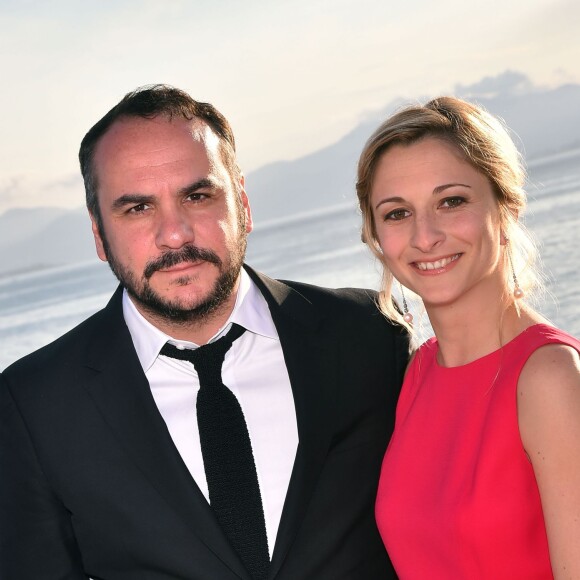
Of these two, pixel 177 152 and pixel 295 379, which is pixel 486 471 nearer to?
pixel 295 379

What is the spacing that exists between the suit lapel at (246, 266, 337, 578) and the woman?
0.26 m

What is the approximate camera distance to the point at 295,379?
8.88 feet

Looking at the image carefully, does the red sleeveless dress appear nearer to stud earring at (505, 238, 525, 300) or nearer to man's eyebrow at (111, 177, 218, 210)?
stud earring at (505, 238, 525, 300)

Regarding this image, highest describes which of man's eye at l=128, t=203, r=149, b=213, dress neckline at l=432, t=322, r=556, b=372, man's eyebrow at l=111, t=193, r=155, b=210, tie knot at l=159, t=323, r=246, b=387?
man's eyebrow at l=111, t=193, r=155, b=210

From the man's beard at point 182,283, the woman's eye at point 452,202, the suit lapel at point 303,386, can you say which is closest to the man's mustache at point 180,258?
the man's beard at point 182,283

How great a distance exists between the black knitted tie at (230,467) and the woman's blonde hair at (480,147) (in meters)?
0.84

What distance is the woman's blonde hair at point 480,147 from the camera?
268 centimetres

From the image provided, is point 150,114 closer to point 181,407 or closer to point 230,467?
point 181,407

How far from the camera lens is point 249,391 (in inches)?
107

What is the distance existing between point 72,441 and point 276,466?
61 centimetres

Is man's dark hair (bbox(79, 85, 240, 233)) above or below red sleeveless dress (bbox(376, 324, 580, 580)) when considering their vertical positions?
above

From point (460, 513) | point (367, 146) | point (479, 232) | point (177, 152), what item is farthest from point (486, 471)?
point (177, 152)

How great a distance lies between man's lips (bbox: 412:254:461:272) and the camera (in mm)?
2668

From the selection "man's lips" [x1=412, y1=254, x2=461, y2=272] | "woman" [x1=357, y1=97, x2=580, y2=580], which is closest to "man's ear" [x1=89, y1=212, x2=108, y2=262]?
→ "woman" [x1=357, y1=97, x2=580, y2=580]
